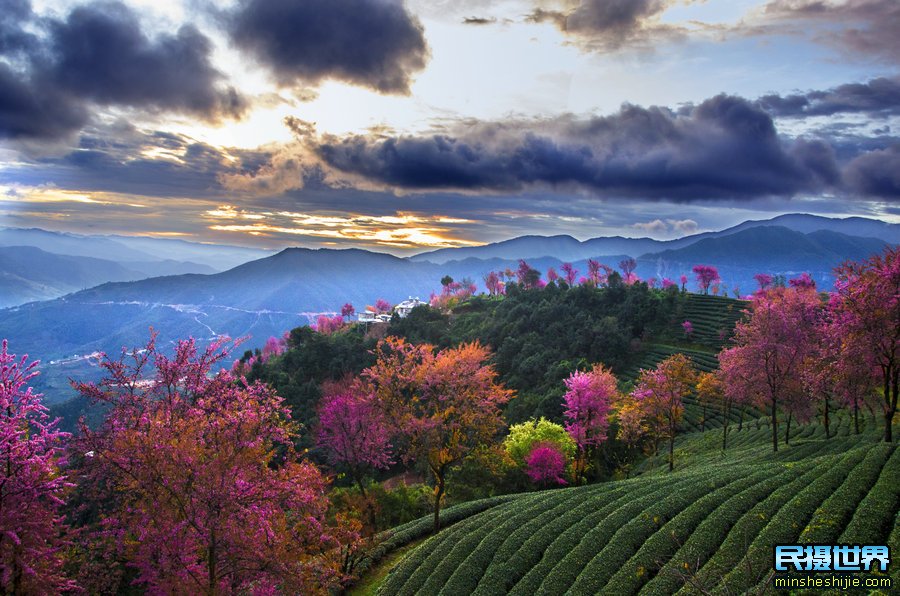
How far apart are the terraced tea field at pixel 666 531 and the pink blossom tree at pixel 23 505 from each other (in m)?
13.8

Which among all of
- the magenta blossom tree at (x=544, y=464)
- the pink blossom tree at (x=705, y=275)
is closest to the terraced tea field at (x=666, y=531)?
the magenta blossom tree at (x=544, y=464)

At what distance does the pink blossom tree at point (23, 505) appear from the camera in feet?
39.9

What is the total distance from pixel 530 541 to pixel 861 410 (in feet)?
116

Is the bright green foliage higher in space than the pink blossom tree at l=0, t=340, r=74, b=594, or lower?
lower

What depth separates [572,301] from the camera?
342 ft

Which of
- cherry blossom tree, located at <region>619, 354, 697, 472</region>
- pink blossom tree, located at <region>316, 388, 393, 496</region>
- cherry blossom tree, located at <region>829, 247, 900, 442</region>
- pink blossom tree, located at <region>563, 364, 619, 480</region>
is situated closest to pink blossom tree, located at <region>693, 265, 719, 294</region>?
cherry blossom tree, located at <region>619, 354, 697, 472</region>

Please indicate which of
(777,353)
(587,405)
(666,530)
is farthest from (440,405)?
(777,353)

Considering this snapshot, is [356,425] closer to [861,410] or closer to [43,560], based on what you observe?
[43,560]

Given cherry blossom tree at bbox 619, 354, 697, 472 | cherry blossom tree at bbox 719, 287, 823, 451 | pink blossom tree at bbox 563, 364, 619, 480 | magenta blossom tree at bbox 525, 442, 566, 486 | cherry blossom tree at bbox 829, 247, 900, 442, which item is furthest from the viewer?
pink blossom tree at bbox 563, 364, 619, 480

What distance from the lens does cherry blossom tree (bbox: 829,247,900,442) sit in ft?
78.0

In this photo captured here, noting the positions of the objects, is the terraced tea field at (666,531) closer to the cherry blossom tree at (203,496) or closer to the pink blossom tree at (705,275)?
the cherry blossom tree at (203,496)

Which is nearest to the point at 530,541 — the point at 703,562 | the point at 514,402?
the point at 703,562

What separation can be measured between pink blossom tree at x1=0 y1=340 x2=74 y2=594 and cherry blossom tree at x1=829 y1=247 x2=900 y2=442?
35021 millimetres

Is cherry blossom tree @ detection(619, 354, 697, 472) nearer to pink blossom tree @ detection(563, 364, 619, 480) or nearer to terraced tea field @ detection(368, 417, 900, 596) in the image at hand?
pink blossom tree @ detection(563, 364, 619, 480)
